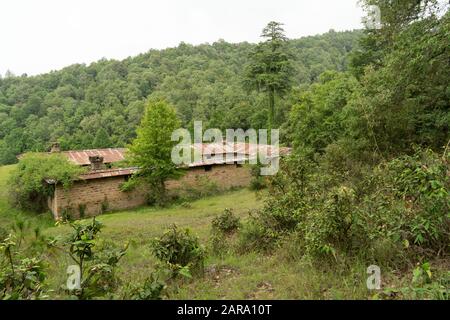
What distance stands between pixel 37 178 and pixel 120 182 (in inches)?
172

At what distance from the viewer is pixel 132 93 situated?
168 feet

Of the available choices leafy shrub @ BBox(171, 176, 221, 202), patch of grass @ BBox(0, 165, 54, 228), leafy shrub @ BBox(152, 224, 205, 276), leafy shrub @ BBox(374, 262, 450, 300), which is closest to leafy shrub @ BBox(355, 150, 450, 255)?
leafy shrub @ BBox(374, 262, 450, 300)

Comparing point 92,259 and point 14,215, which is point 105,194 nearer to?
point 14,215

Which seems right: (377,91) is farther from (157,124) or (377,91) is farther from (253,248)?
(157,124)

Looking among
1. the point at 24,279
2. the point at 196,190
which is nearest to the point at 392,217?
the point at 24,279

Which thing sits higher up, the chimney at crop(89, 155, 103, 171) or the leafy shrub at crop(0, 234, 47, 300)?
the chimney at crop(89, 155, 103, 171)

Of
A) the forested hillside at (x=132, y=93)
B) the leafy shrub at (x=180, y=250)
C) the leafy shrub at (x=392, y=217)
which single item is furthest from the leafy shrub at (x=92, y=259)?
the forested hillside at (x=132, y=93)

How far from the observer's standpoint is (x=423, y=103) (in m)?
10.6

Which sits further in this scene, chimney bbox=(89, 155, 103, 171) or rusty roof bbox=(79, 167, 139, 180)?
chimney bbox=(89, 155, 103, 171)

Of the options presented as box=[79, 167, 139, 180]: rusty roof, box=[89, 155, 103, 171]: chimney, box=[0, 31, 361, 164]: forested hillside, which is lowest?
box=[79, 167, 139, 180]: rusty roof

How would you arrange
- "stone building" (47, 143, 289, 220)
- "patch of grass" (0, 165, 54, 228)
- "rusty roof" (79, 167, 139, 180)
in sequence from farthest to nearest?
"rusty roof" (79, 167, 139, 180)
"stone building" (47, 143, 289, 220)
"patch of grass" (0, 165, 54, 228)

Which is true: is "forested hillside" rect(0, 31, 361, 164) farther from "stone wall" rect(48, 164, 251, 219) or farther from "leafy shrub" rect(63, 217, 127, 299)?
"leafy shrub" rect(63, 217, 127, 299)

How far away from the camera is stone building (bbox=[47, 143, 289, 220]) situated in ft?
57.7

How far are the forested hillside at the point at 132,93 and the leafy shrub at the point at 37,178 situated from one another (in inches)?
804
